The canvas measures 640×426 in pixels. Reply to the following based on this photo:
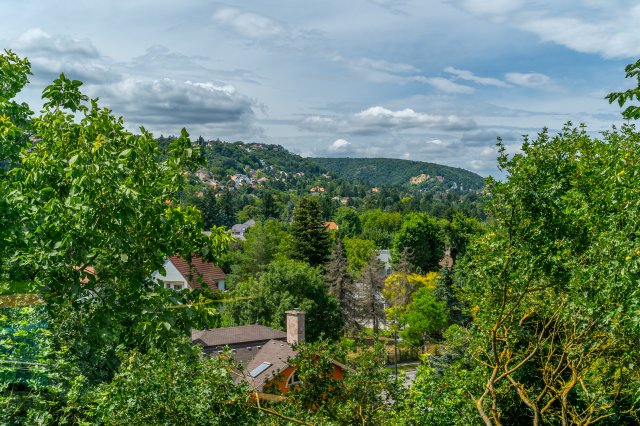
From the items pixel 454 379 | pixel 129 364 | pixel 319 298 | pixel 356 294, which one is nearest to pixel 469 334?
pixel 454 379

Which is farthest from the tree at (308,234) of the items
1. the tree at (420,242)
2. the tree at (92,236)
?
the tree at (92,236)

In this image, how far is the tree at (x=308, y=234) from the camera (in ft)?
134

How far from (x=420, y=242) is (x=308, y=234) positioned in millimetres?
15460

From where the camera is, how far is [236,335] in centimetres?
2519

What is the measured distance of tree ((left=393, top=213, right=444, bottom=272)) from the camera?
52.3 meters

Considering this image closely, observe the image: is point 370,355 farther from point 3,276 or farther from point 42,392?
point 3,276

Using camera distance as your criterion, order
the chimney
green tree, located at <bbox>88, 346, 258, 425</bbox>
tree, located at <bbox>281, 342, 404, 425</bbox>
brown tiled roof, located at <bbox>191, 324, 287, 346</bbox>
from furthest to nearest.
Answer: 1. brown tiled roof, located at <bbox>191, 324, 287, 346</bbox>
2. the chimney
3. tree, located at <bbox>281, 342, 404, 425</bbox>
4. green tree, located at <bbox>88, 346, 258, 425</bbox>

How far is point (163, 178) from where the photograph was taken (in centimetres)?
640

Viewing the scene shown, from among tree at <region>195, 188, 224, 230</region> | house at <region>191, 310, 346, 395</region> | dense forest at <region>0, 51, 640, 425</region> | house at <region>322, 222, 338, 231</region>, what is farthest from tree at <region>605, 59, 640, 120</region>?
tree at <region>195, 188, 224, 230</region>

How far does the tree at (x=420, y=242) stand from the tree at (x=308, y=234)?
12.3 m

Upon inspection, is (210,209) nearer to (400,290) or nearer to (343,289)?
(400,290)

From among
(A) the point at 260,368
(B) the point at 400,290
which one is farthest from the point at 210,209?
(A) the point at 260,368

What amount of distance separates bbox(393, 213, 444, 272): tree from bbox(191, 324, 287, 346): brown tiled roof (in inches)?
1070

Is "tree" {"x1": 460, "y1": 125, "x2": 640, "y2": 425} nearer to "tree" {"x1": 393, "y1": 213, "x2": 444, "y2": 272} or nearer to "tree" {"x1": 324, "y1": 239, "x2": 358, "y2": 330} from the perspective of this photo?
"tree" {"x1": 324, "y1": 239, "x2": 358, "y2": 330}
